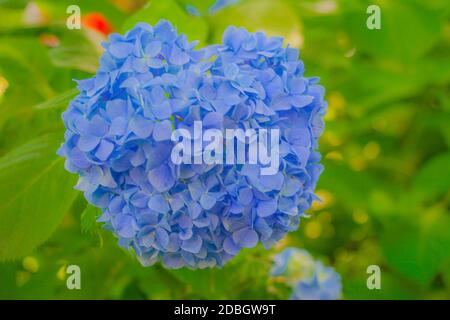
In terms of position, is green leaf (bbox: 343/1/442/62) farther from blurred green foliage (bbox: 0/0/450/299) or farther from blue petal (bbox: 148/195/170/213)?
blue petal (bbox: 148/195/170/213)

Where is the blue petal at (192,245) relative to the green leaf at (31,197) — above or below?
below

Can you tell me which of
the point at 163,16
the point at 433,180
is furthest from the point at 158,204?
the point at 433,180

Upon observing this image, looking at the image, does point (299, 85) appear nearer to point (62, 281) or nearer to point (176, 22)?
point (176, 22)

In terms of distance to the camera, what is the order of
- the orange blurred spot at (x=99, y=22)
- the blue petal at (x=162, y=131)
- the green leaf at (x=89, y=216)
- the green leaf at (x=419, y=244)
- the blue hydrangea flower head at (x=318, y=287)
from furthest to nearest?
the orange blurred spot at (x=99, y=22), the green leaf at (x=419, y=244), the blue hydrangea flower head at (x=318, y=287), the green leaf at (x=89, y=216), the blue petal at (x=162, y=131)

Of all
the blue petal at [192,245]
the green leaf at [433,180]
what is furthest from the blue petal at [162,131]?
the green leaf at [433,180]

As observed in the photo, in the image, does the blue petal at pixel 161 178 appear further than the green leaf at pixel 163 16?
No

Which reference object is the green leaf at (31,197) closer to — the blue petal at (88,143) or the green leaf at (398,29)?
the blue petal at (88,143)
